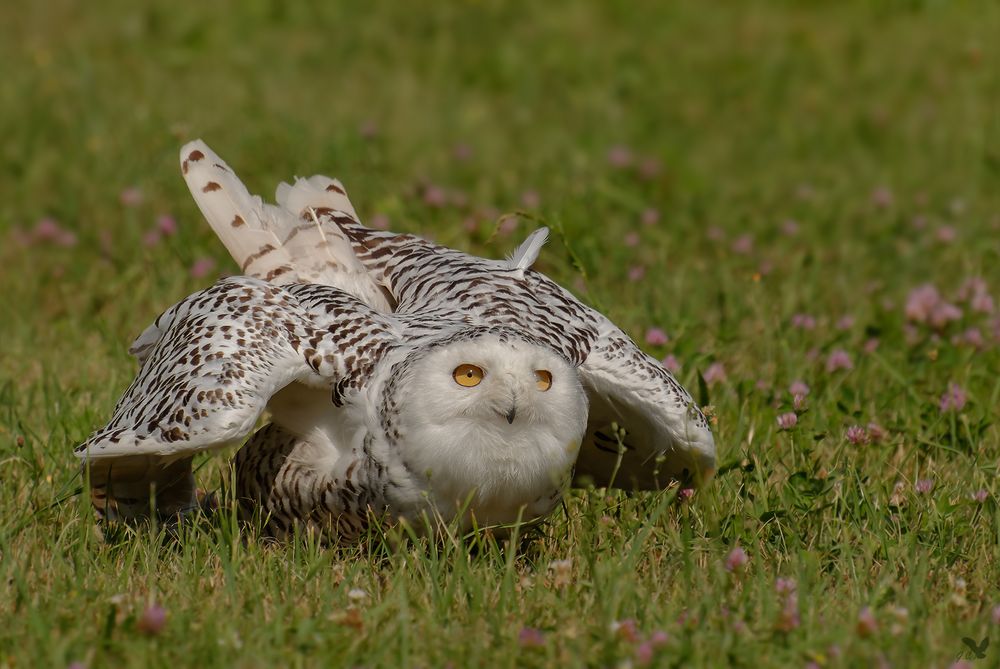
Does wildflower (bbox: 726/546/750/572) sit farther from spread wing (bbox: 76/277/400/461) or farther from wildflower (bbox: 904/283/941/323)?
wildflower (bbox: 904/283/941/323)

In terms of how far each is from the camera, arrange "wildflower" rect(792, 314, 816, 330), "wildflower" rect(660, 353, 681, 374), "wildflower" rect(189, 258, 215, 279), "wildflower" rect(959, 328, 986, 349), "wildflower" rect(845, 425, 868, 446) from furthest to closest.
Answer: "wildflower" rect(189, 258, 215, 279), "wildflower" rect(792, 314, 816, 330), "wildflower" rect(959, 328, 986, 349), "wildflower" rect(660, 353, 681, 374), "wildflower" rect(845, 425, 868, 446)

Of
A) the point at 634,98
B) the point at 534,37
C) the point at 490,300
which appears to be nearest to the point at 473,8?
the point at 534,37

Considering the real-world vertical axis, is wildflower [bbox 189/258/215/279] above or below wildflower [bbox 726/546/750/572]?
below

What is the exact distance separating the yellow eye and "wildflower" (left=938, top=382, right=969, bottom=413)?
2.11m

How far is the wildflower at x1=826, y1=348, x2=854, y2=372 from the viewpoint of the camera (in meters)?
5.74

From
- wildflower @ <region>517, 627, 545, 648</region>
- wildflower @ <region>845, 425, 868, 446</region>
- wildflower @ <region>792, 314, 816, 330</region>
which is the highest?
wildflower @ <region>517, 627, 545, 648</region>

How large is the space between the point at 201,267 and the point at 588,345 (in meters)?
2.88

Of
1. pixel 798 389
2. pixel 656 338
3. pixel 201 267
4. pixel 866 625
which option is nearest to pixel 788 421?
pixel 798 389

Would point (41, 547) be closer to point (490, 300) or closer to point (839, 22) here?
point (490, 300)

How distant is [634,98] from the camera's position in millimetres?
10992

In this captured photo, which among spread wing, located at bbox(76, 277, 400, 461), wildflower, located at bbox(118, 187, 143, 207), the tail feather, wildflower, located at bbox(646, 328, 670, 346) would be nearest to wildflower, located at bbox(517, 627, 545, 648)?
spread wing, located at bbox(76, 277, 400, 461)

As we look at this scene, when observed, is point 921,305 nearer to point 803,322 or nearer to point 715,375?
point 803,322

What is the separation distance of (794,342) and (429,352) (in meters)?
2.68

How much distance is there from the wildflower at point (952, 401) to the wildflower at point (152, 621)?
297 cm
